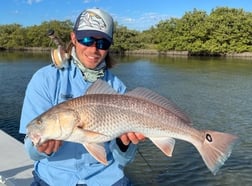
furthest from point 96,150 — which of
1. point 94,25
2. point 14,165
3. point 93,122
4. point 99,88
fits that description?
point 14,165

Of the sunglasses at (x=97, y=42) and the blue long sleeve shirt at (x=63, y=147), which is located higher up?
the sunglasses at (x=97, y=42)

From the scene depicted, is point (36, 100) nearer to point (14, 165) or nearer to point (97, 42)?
point (97, 42)

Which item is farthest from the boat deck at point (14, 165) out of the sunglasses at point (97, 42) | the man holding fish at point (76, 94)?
the sunglasses at point (97, 42)

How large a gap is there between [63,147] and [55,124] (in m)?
0.56

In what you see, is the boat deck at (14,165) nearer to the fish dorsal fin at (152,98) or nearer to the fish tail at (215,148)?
the fish dorsal fin at (152,98)

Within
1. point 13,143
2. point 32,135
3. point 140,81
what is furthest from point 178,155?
point 140,81

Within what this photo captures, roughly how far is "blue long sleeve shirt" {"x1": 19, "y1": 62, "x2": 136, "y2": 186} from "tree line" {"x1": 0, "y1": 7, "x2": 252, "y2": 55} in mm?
64818

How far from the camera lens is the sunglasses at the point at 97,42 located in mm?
3004

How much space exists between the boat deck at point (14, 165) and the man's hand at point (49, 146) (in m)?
2.05

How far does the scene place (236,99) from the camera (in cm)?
2056

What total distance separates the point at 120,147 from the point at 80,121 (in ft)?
2.07

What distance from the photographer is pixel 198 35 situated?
254ft

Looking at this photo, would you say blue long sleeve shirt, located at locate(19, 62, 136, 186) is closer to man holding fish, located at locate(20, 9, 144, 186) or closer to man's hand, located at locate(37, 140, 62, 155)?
man holding fish, located at locate(20, 9, 144, 186)

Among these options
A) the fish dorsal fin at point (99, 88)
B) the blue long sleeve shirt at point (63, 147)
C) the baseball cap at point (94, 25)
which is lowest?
the blue long sleeve shirt at point (63, 147)
